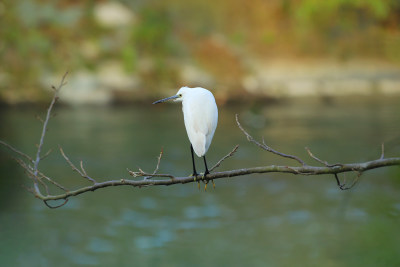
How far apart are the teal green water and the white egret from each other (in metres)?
3.15

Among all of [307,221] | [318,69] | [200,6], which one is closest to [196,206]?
[307,221]

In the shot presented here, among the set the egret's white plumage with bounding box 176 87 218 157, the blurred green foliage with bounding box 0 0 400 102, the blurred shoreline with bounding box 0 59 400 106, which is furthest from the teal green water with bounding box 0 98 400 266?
the egret's white plumage with bounding box 176 87 218 157

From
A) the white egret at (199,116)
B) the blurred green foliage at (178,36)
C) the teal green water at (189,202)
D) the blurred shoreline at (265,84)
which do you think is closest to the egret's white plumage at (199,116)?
the white egret at (199,116)

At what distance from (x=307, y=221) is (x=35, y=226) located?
11.7 ft

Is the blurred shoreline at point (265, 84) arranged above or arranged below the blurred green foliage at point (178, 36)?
below

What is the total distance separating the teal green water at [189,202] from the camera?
23.2 feet

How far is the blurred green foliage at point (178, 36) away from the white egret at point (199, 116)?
48.7 ft

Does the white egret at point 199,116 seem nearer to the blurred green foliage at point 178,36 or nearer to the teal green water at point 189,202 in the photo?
the teal green water at point 189,202

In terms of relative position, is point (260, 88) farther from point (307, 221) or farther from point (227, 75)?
point (307, 221)

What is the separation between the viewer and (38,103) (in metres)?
15.6

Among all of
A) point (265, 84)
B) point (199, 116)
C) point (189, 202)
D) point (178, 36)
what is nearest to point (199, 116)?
point (199, 116)

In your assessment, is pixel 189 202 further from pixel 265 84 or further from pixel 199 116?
pixel 265 84

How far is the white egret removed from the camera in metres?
1.32

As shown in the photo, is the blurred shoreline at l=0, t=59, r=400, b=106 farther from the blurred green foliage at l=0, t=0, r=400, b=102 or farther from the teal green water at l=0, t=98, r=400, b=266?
the teal green water at l=0, t=98, r=400, b=266
